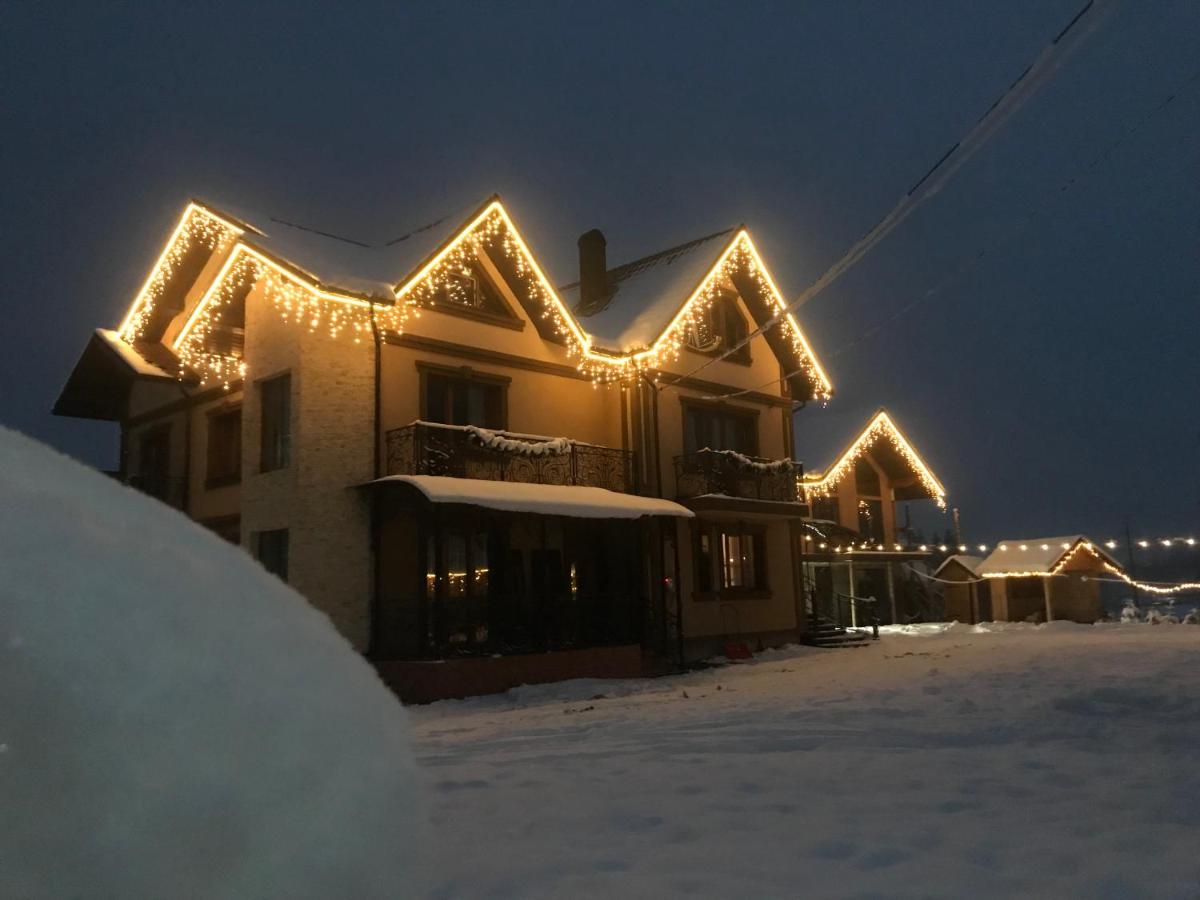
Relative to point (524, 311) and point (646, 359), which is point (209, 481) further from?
point (646, 359)

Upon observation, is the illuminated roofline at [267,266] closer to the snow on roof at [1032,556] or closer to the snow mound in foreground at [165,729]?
the snow mound in foreground at [165,729]

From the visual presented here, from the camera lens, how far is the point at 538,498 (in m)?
15.1

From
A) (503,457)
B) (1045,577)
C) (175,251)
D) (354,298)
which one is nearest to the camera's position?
(354,298)

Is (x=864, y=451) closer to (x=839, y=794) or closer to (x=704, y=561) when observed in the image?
(x=704, y=561)

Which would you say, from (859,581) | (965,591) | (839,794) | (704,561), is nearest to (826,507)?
(859,581)

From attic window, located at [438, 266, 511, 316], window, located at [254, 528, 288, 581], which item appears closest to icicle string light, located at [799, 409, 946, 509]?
attic window, located at [438, 266, 511, 316]

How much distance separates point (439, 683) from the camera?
1383 cm

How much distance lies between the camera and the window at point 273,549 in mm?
15000

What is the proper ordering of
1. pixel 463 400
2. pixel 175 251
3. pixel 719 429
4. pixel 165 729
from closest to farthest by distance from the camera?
pixel 165 729 < pixel 463 400 < pixel 175 251 < pixel 719 429

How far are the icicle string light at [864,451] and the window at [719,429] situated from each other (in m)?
7.56

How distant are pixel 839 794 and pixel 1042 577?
2835cm

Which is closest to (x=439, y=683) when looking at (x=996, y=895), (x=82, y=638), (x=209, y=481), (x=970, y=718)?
(x=209, y=481)

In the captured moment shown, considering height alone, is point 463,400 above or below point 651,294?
below

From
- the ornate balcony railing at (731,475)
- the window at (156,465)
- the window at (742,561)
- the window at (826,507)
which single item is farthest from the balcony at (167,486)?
the window at (826,507)
